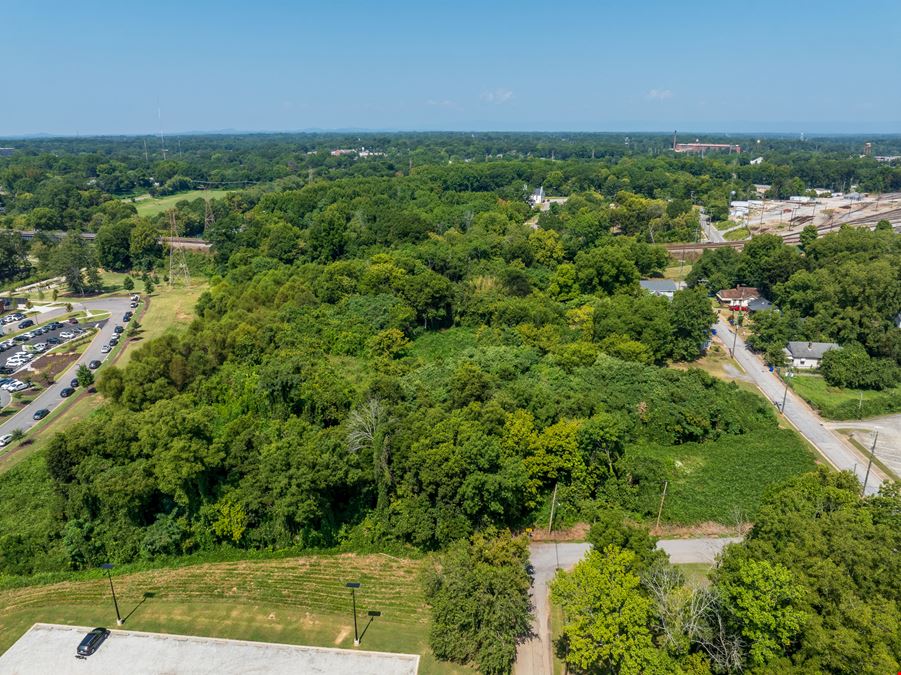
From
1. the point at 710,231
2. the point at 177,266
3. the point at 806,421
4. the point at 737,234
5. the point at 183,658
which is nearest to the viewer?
the point at 183,658

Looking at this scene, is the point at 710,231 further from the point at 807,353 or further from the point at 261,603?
the point at 261,603

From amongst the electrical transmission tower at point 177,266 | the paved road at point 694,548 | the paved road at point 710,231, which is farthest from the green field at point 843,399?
the electrical transmission tower at point 177,266

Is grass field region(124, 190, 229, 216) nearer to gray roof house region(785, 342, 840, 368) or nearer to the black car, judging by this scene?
the black car


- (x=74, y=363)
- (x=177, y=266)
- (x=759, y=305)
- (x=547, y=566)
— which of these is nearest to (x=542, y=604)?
(x=547, y=566)

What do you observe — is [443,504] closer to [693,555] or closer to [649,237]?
[693,555]

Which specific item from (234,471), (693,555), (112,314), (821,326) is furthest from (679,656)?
(112,314)

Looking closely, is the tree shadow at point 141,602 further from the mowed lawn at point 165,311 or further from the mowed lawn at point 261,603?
the mowed lawn at point 165,311
